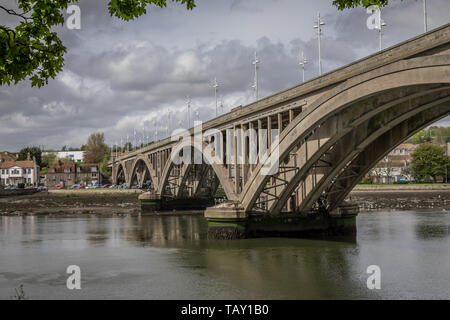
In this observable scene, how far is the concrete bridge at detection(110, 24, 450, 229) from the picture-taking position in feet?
63.7

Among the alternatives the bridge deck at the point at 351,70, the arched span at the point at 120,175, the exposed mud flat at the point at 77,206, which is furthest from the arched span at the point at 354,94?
the arched span at the point at 120,175

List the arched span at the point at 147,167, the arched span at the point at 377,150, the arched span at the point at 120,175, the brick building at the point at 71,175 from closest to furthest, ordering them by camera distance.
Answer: the arched span at the point at 377,150, the arched span at the point at 147,167, the arched span at the point at 120,175, the brick building at the point at 71,175

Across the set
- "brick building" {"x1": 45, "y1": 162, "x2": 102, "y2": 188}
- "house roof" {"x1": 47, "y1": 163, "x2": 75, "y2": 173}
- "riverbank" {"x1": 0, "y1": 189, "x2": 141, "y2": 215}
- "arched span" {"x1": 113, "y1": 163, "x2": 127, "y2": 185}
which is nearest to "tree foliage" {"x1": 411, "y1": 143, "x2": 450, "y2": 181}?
"riverbank" {"x1": 0, "y1": 189, "x2": 141, "y2": 215}

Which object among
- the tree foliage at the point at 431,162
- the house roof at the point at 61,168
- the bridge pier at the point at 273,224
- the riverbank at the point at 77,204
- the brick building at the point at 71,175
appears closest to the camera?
the bridge pier at the point at 273,224

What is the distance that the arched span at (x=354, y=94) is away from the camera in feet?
57.2

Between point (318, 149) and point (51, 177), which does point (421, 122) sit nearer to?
point (318, 149)

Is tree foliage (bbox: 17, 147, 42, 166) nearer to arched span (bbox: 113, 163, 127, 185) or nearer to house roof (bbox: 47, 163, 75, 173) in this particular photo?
house roof (bbox: 47, 163, 75, 173)

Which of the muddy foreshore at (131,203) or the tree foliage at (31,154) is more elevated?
the tree foliage at (31,154)

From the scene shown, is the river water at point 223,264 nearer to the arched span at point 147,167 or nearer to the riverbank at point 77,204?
the riverbank at point 77,204

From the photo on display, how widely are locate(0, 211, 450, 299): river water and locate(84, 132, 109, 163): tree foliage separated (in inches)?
5021

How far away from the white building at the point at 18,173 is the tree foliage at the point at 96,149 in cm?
2013

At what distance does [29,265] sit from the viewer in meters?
23.5
